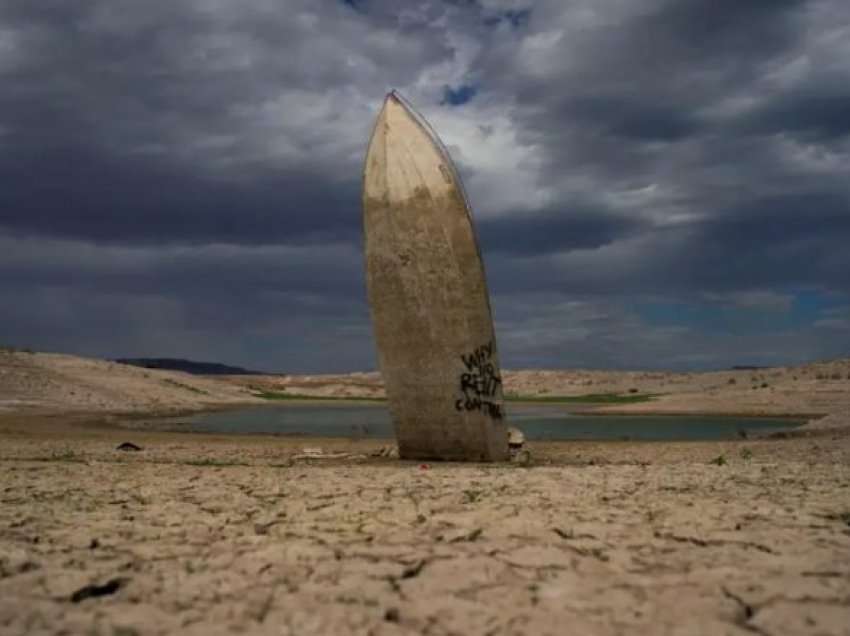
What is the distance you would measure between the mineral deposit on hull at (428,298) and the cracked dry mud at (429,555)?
3356 mm

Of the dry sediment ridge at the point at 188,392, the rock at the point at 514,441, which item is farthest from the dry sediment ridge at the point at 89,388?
the rock at the point at 514,441

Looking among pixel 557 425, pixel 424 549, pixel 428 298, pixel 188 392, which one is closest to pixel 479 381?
pixel 428 298

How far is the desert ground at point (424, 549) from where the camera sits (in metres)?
4.82

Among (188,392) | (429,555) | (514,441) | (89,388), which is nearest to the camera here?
(429,555)

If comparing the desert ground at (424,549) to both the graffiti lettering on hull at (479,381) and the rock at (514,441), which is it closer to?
the graffiti lettering on hull at (479,381)

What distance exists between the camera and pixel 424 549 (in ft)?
20.4

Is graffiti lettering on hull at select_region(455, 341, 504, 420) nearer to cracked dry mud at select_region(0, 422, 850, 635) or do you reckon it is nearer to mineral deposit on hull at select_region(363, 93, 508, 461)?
mineral deposit on hull at select_region(363, 93, 508, 461)

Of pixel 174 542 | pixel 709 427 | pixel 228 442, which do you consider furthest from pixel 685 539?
pixel 709 427

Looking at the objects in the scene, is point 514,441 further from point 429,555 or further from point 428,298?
point 429,555

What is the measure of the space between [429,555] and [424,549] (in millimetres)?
183

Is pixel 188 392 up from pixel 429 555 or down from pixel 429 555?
up

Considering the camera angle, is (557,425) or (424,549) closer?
(424,549)

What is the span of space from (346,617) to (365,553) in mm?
1324

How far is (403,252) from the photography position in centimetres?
1376
